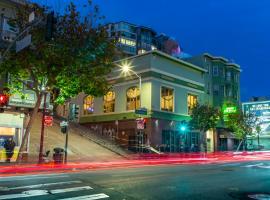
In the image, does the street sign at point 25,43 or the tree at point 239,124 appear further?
the tree at point 239,124

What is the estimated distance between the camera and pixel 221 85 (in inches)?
2309

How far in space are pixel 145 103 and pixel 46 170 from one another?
24.4m

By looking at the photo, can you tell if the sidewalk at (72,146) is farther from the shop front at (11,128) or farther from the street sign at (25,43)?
the street sign at (25,43)

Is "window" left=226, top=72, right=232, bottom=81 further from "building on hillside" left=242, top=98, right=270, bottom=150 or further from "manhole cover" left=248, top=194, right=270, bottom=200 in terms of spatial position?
"manhole cover" left=248, top=194, right=270, bottom=200

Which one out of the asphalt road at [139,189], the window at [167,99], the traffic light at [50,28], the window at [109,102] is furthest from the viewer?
the window at [109,102]

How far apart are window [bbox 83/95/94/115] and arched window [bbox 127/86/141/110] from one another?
25.7 feet

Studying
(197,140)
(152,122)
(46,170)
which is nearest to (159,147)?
(152,122)

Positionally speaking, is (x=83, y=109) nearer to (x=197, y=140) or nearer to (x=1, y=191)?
(x=197, y=140)

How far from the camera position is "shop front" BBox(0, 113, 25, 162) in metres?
26.2

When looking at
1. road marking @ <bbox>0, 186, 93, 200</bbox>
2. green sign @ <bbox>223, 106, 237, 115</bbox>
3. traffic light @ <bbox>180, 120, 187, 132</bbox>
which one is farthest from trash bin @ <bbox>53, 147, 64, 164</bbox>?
green sign @ <bbox>223, 106, 237, 115</bbox>

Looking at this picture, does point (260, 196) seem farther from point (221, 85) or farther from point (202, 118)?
point (221, 85)

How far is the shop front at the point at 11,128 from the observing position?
26.2 meters

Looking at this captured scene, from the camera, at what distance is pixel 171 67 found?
4619 centimetres

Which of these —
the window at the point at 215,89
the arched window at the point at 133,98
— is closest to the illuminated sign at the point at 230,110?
the window at the point at 215,89
